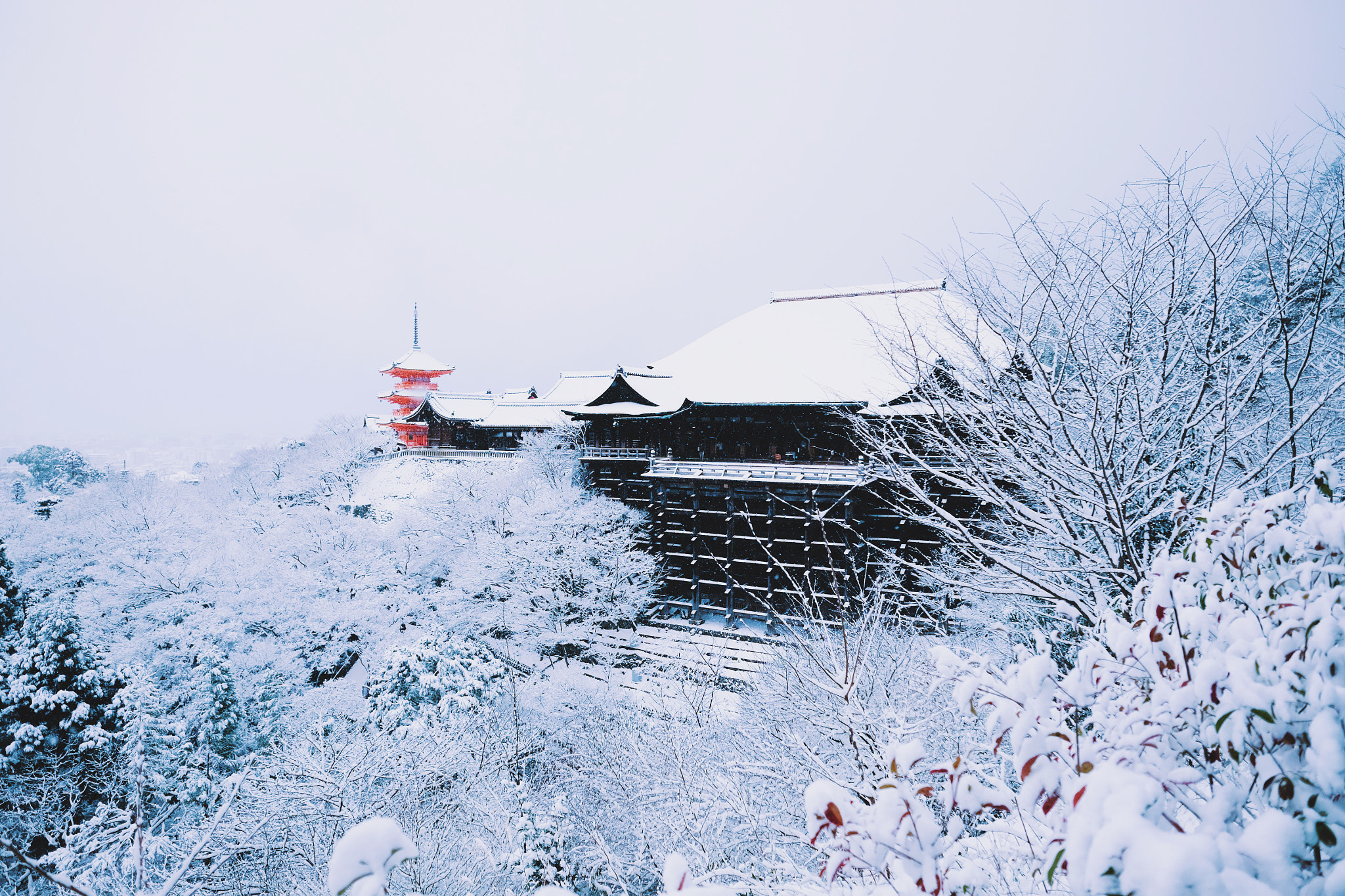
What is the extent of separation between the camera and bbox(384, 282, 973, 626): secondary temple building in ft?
46.0

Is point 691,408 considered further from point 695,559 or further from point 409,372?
point 409,372

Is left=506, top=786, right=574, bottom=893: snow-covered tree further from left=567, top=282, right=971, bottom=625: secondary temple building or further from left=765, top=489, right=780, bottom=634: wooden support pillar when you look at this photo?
left=765, top=489, right=780, bottom=634: wooden support pillar

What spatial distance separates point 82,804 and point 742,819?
34.7ft

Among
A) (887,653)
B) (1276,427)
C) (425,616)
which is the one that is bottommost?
(425,616)

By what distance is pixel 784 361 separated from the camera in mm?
17375

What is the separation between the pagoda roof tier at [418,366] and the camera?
3419 cm

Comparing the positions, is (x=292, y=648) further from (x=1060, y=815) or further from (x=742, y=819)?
(x=1060, y=815)

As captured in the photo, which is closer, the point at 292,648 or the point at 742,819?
the point at 742,819

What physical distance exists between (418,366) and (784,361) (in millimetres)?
26310

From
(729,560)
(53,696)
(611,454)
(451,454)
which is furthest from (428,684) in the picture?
(451,454)

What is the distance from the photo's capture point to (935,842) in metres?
1.69

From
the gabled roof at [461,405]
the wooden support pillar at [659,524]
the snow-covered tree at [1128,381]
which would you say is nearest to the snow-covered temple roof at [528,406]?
Result: the gabled roof at [461,405]

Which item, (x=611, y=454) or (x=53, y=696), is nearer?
(x=53, y=696)

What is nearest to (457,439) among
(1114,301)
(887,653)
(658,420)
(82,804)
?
(658,420)
